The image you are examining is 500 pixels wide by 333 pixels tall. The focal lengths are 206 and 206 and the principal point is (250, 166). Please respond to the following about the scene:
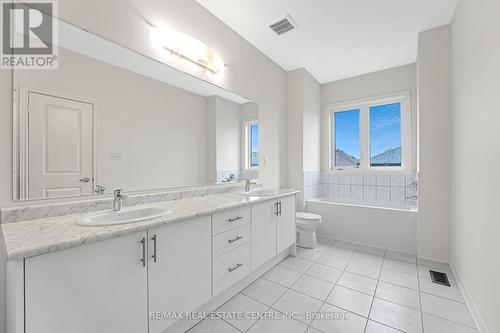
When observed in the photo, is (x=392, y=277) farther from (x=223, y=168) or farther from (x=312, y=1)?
(x=312, y=1)

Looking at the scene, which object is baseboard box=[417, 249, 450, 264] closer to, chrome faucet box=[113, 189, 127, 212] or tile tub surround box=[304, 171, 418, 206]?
tile tub surround box=[304, 171, 418, 206]

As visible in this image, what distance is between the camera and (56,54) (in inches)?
47.2

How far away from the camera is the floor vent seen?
1.93m

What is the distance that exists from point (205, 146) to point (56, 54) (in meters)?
1.19

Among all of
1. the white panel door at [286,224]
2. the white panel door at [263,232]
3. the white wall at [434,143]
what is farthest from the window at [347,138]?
the white panel door at [263,232]

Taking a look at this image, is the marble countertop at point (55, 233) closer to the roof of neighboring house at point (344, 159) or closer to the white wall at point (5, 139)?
the white wall at point (5, 139)

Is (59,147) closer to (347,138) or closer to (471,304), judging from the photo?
(471,304)

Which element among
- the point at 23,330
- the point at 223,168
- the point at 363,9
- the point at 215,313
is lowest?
the point at 215,313

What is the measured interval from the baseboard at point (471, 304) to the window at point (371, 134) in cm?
164

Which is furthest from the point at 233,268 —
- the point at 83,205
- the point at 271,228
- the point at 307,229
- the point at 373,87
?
the point at 373,87

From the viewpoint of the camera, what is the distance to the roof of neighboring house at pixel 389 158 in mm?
3234

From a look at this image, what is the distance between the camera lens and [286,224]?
2381mm

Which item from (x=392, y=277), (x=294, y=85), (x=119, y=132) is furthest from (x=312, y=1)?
(x=392, y=277)

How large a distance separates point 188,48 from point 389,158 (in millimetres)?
3276
